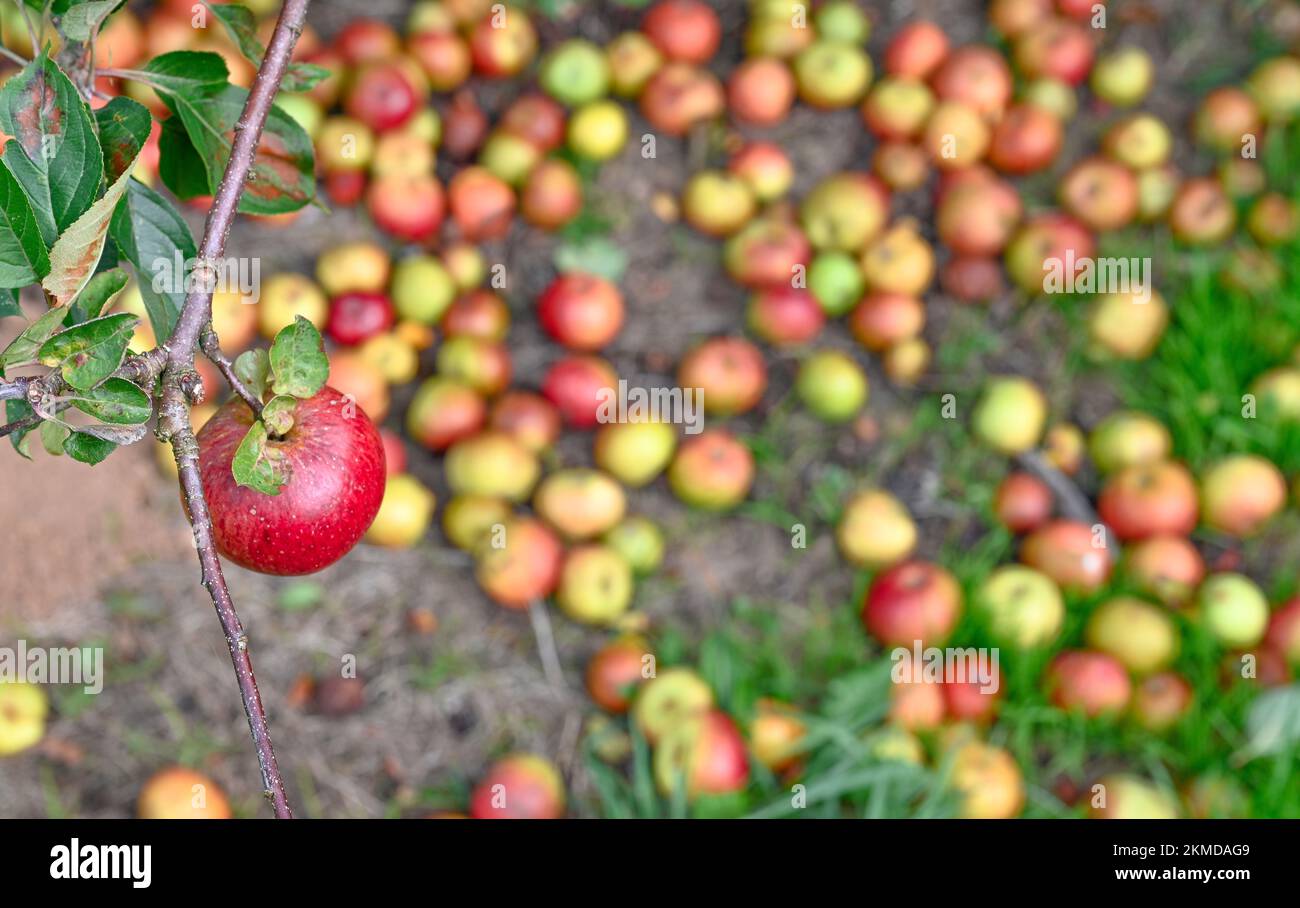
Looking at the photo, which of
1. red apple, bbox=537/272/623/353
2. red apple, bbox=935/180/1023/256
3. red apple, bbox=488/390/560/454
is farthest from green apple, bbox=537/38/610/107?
red apple, bbox=935/180/1023/256

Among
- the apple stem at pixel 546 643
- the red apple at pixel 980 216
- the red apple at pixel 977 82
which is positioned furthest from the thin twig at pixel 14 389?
the red apple at pixel 977 82

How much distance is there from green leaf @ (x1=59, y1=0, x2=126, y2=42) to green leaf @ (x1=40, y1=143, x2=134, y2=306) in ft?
0.87

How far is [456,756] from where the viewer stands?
2.40 m

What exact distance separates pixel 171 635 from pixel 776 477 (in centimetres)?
158

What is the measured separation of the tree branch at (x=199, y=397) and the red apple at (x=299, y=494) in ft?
0.43

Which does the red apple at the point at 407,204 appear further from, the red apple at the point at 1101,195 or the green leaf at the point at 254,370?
the green leaf at the point at 254,370

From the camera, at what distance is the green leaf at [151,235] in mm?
1101

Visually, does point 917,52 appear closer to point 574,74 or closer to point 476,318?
point 574,74

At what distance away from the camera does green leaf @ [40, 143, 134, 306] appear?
0.81 meters

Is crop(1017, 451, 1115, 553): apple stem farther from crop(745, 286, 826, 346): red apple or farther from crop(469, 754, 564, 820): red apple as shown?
crop(469, 754, 564, 820): red apple

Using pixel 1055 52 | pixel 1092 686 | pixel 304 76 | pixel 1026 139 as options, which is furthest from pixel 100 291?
pixel 1055 52
